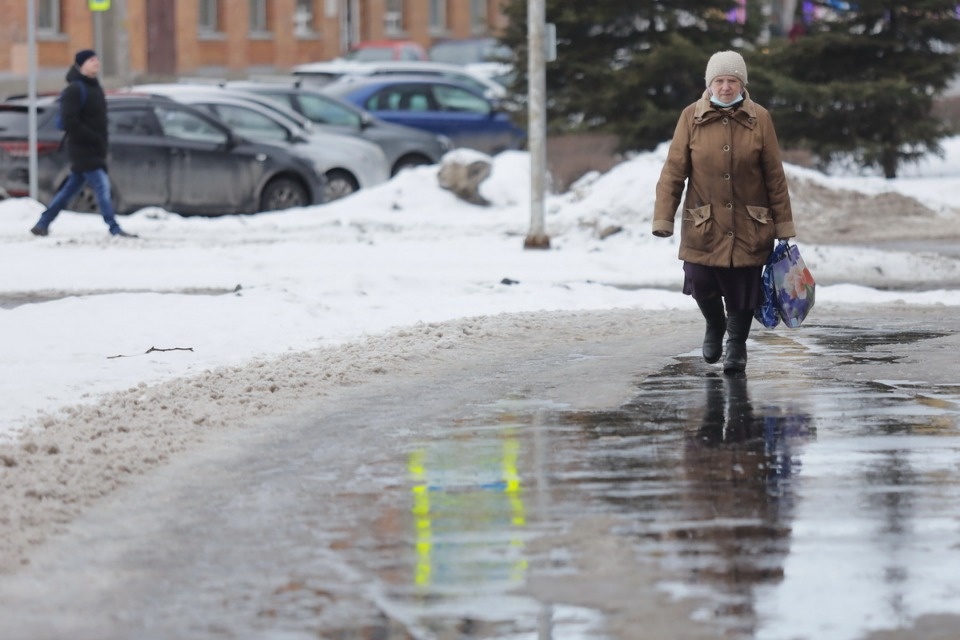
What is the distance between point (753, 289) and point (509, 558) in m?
4.15

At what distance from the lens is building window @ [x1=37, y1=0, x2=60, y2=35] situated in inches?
1911

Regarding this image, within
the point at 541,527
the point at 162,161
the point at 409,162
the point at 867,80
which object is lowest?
the point at 541,527

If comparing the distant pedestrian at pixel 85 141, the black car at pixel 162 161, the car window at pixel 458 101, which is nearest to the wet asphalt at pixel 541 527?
the distant pedestrian at pixel 85 141

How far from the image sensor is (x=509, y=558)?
579 cm

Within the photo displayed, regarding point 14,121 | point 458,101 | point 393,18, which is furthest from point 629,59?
point 393,18

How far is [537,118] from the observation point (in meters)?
17.9

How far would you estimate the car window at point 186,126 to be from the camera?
2236 centimetres

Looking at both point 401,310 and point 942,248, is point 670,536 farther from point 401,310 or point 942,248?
point 942,248

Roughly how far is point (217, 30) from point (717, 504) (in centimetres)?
4923

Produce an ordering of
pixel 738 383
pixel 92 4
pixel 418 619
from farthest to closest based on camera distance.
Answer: pixel 92 4, pixel 738 383, pixel 418 619

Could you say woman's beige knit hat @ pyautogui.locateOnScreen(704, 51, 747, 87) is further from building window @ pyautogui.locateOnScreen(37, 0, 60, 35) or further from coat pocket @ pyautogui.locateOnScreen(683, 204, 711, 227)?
building window @ pyautogui.locateOnScreen(37, 0, 60, 35)

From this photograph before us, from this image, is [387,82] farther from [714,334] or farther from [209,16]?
[209,16]

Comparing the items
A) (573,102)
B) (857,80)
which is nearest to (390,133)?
(573,102)

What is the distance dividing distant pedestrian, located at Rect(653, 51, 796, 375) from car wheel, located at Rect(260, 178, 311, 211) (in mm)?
13749
